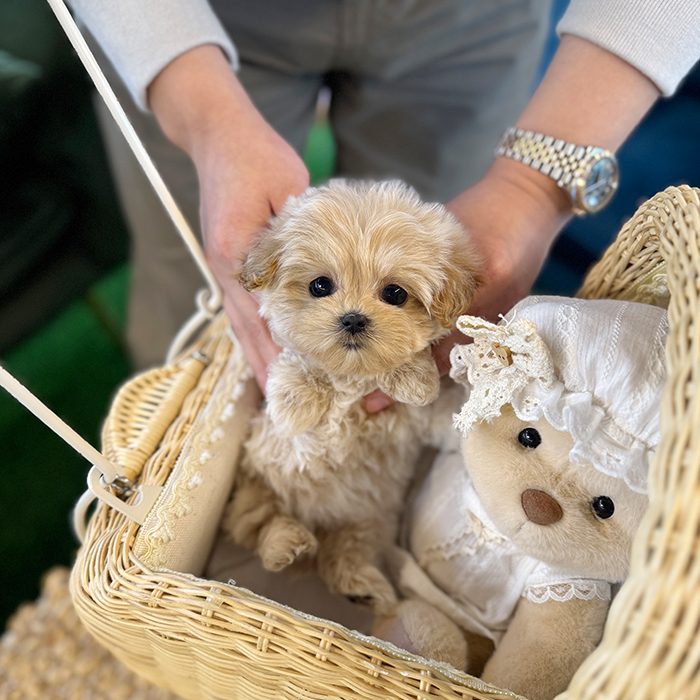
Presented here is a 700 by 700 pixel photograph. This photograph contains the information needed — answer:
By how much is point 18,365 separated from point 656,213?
2.02m

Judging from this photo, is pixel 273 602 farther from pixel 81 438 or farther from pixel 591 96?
pixel 591 96


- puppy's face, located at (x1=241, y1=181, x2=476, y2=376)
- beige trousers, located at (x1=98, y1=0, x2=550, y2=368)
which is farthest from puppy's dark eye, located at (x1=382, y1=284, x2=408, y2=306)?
beige trousers, located at (x1=98, y1=0, x2=550, y2=368)

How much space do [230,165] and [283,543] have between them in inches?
28.5

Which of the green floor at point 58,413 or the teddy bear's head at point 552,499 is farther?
the green floor at point 58,413

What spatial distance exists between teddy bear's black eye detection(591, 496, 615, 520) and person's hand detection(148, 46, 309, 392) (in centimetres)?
59

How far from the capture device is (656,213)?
87 cm

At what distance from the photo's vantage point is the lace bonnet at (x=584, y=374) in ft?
2.43

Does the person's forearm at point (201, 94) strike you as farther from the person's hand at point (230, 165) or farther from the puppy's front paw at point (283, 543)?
the puppy's front paw at point (283, 543)

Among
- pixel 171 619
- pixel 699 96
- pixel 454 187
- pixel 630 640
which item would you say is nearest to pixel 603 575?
pixel 630 640

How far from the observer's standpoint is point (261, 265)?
0.90 m

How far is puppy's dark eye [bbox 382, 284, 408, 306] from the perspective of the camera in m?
0.90

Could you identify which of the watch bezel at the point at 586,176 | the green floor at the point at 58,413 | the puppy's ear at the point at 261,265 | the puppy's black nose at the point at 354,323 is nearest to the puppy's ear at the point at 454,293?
the puppy's black nose at the point at 354,323

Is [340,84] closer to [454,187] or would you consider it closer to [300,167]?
[454,187]

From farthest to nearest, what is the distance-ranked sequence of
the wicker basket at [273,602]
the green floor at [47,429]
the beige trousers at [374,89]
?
1. the green floor at [47,429]
2. the beige trousers at [374,89]
3. the wicker basket at [273,602]
